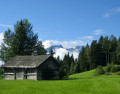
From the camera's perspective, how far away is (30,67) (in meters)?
38.1

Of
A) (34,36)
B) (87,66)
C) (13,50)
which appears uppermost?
(34,36)

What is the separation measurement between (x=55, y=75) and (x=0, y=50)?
3327 cm

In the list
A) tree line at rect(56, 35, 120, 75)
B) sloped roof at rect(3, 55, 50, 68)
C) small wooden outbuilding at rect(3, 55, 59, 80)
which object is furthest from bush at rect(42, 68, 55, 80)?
tree line at rect(56, 35, 120, 75)

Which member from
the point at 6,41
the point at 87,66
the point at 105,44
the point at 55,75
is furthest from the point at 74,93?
the point at 87,66

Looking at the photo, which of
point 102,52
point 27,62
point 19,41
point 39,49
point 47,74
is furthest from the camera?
point 102,52

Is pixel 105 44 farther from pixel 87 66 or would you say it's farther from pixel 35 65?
pixel 35 65

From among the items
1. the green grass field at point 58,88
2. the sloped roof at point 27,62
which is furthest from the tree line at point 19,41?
the green grass field at point 58,88

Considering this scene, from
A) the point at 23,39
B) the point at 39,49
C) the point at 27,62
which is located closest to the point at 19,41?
the point at 23,39

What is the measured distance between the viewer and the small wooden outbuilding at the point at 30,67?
1506 inches

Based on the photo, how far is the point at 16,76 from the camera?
41.8m

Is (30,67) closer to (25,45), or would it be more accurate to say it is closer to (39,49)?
(25,45)

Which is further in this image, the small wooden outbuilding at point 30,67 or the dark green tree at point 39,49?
the dark green tree at point 39,49

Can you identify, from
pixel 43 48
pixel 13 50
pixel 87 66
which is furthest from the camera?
pixel 87 66

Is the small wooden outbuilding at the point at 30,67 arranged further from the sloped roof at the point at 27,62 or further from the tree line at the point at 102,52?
the tree line at the point at 102,52
